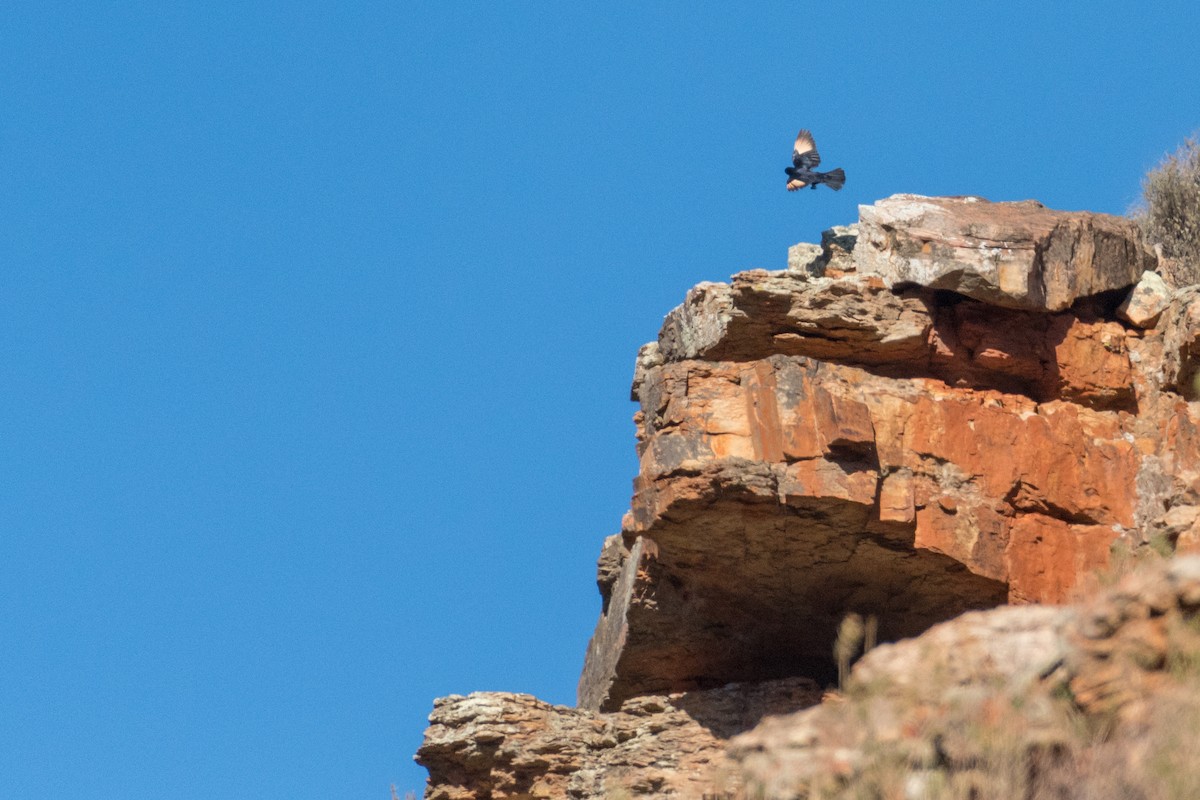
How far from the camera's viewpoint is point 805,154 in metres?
17.7

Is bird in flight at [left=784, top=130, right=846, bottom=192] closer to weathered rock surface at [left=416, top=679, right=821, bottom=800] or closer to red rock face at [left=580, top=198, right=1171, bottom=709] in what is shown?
red rock face at [left=580, top=198, right=1171, bottom=709]

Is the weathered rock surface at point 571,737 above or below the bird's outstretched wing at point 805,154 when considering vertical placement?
below

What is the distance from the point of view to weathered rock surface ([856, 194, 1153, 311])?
49.9 feet

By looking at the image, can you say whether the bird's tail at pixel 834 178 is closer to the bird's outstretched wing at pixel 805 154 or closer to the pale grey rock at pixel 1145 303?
the bird's outstretched wing at pixel 805 154

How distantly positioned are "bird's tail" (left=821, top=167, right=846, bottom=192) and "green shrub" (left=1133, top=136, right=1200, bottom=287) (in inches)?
263

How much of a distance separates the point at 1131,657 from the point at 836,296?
302 inches

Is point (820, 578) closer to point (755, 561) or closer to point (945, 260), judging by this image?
point (755, 561)

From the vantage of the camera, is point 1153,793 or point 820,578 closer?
point 1153,793

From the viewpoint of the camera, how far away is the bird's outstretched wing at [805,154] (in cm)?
1770

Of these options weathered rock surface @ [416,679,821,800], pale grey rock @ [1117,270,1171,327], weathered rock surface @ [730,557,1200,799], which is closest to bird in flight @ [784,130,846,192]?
pale grey rock @ [1117,270,1171,327]

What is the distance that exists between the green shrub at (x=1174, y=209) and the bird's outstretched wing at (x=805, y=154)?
22.3 ft

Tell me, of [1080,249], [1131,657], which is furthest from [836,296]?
[1131,657]

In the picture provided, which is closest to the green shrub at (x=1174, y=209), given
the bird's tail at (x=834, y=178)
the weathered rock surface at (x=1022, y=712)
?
the bird's tail at (x=834, y=178)

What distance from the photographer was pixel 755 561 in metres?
14.2
